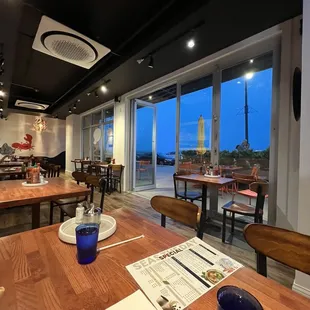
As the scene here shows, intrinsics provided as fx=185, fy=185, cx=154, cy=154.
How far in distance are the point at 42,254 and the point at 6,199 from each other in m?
1.16

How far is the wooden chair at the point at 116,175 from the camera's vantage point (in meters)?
5.28

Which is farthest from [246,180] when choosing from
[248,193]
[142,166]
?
[142,166]

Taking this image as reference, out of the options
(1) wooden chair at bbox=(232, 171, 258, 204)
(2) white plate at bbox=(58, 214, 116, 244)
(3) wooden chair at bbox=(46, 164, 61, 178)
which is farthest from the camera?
(3) wooden chair at bbox=(46, 164, 61, 178)

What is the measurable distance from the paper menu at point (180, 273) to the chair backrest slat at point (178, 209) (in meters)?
0.30

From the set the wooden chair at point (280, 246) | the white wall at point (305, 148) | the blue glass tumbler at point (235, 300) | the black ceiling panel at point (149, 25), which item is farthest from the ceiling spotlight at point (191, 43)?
the blue glass tumbler at point (235, 300)

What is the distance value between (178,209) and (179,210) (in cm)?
1

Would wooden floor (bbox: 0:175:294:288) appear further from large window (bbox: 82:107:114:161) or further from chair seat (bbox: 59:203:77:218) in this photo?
large window (bbox: 82:107:114:161)

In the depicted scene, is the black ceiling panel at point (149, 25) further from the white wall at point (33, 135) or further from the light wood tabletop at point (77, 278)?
the white wall at point (33, 135)

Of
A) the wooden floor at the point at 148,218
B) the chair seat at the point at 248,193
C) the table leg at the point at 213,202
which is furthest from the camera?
the table leg at the point at 213,202

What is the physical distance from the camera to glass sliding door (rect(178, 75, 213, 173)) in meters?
3.55

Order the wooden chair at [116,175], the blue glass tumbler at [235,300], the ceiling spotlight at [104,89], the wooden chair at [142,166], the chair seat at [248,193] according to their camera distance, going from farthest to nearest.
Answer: the wooden chair at [142,166] < the wooden chair at [116,175] < the ceiling spotlight at [104,89] < the chair seat at [248,193] < the blue glass tumbler at [235,300]

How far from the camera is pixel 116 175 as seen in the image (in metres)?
5.74

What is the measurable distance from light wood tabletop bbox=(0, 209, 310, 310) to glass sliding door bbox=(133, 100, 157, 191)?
478 centimetres

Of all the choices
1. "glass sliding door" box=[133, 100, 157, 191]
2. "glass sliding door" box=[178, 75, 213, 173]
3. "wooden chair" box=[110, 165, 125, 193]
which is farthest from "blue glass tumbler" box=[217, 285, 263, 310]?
"glass sliding door" box=[133, 100, 157, 191]
